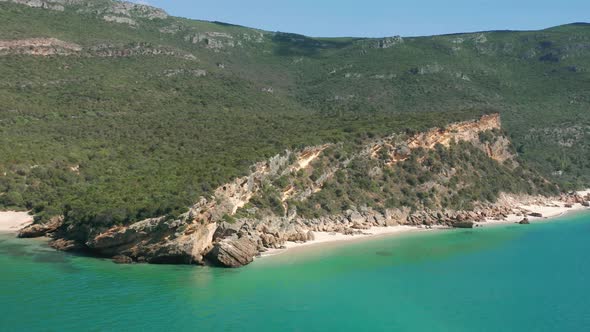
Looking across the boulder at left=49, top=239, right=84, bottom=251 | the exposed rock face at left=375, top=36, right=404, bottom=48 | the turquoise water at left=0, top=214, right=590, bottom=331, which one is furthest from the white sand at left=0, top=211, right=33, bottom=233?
the exposed rock face at left=375, top=36, right=404, bottom=48

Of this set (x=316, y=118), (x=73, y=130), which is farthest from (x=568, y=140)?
(x=73, y=130)

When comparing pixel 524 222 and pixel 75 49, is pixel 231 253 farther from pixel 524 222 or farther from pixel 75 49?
pixel 75 49

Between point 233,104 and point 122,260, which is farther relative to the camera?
point 233,104

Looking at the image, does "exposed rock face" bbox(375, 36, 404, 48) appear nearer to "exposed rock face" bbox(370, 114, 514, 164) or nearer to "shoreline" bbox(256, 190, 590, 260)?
"exposed rock face" bbox(370, 114, 514, 164)

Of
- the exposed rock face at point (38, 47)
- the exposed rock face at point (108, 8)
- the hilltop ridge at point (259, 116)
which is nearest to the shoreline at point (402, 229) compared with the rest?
the hilltop ridge at point (259, 116)

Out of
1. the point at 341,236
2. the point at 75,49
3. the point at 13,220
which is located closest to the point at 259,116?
the point at 341,236

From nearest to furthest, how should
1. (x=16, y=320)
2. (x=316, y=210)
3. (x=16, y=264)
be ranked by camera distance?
(x=16, y=320)
(x=16, y=264)
(x=316, y=210)

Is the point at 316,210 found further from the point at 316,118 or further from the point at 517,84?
the point at 517,84

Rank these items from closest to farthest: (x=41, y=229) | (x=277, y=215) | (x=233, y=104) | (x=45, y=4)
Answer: (x=41, y=229) → (x=277, y=215) → (x=233, y=104) → (x=45, y=4)
